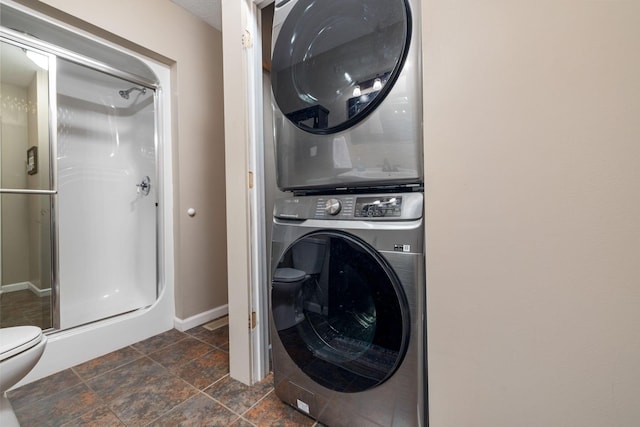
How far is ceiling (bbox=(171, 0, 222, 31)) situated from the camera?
1.76 meters

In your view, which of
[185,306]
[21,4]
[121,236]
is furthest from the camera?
[121,236]

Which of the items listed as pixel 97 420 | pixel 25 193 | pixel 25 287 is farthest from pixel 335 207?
pixel 25 287

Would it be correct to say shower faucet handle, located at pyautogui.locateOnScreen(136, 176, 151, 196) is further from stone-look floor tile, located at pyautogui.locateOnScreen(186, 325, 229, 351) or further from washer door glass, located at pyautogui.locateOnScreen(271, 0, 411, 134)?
washer door glass, located at pyautogui.locateOnScreen(271, 0, 411, 134)

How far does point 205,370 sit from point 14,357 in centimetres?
76

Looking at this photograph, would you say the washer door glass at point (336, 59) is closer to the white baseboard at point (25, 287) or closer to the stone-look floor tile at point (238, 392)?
the stone-look floor tile at point (238, 392)

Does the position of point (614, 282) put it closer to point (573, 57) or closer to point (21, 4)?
point (573, 57)

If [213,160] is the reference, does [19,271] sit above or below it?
below

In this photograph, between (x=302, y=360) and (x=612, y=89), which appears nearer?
(x=612, y=89)

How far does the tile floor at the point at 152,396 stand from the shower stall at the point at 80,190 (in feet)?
0.66

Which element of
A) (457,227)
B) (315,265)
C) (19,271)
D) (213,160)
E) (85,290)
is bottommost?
(85,290)

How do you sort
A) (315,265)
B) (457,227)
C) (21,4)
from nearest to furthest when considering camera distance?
1. (457,227)
2. (315,265)
3. (21,4)

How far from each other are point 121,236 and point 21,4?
1473mm

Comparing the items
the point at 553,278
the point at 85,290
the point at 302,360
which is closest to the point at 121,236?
the point at 85,290

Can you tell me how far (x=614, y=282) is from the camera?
1.63 feet
